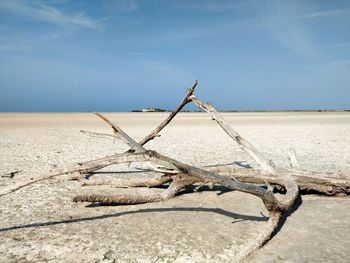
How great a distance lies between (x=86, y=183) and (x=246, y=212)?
131 inches

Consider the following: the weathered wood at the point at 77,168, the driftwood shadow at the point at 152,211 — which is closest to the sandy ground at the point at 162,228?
the driftwood shadow at the point at 152,211

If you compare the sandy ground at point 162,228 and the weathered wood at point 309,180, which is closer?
the sandy ground at point 162,228

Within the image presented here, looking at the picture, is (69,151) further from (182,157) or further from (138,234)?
(138,234)

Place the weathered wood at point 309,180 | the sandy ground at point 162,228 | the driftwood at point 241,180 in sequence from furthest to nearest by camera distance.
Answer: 1. the weathered wood at point 309,180
2. the driftwood at point 241,180
3. the sandy ground at point 162,228

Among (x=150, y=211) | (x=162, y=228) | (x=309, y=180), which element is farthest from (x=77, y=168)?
(x=309, y=180)

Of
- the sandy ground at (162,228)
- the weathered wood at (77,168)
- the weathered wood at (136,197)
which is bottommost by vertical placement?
the sandy ground at (162,228)

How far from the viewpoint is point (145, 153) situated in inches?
169

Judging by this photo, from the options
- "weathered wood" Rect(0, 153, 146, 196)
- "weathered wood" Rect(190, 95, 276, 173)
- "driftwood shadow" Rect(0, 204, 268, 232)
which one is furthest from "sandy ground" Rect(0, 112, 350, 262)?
"weathered wood" Rect(190, 95, 276, 173)

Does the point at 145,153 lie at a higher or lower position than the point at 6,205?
higher

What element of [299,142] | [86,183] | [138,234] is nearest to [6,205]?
[86,183]

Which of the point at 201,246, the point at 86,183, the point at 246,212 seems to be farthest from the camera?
the point at 86,183

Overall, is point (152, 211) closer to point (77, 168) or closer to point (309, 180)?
point (77, 168)

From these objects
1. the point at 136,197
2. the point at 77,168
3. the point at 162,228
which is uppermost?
the point at 77,168

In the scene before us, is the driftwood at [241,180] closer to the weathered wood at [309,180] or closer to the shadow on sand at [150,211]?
the weathered wood at [309,180]
